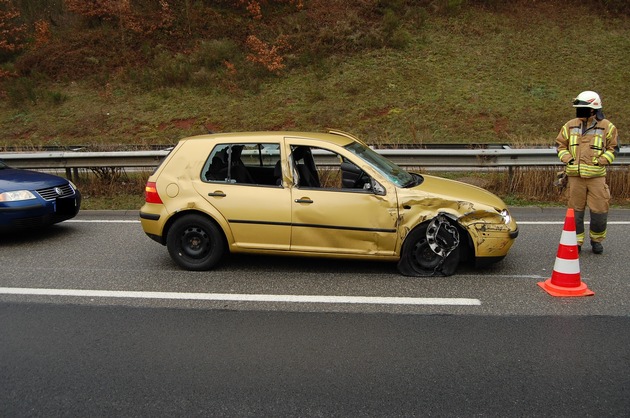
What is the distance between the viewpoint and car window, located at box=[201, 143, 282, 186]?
6.30 m

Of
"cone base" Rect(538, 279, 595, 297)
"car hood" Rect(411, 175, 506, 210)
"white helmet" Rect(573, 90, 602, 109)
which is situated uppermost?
"white helmet" Rect(573, 90, 602, 109)

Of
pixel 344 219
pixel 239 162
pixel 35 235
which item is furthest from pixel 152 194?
pixel 35 235

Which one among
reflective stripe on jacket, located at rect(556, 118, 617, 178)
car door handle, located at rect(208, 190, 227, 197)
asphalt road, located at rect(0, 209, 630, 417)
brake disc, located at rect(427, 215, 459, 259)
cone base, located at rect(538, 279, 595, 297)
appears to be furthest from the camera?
reflective stripe on jacket, located at rect(556, 118, 617, 178)

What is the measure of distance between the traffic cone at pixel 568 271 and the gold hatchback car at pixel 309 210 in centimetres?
53

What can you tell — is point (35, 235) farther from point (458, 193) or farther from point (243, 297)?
point (458, 193)

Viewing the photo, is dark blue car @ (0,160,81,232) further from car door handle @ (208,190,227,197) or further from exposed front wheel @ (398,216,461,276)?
exposed front wheel @ (398,216,461,276)

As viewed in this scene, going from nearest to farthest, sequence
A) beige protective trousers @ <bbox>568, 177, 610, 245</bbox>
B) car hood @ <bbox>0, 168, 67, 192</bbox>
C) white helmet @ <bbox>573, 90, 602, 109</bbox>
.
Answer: white helmet @ <bbox>573, 90, 602, 109</bbox> → beige protective trousers @ <bbox>568, 177, 610, 245</bbox> → car hood @ <bbox>0, 168, 67, 192</bbox>

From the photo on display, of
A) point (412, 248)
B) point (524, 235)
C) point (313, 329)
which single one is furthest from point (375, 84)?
point (313, 329)

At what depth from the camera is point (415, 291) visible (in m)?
5.53

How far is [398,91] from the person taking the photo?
21312mm

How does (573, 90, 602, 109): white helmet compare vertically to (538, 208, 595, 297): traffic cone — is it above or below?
above

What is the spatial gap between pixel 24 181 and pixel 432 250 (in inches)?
227

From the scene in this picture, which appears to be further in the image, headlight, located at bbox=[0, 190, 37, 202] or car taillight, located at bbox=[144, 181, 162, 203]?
headlight, located at bbox=[0, 190, 37, 202]

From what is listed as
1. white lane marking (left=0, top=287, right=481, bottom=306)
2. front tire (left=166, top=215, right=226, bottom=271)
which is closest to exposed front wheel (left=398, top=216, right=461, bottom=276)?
white lane marking (left=0, top=287, right=481, bottom=306)
